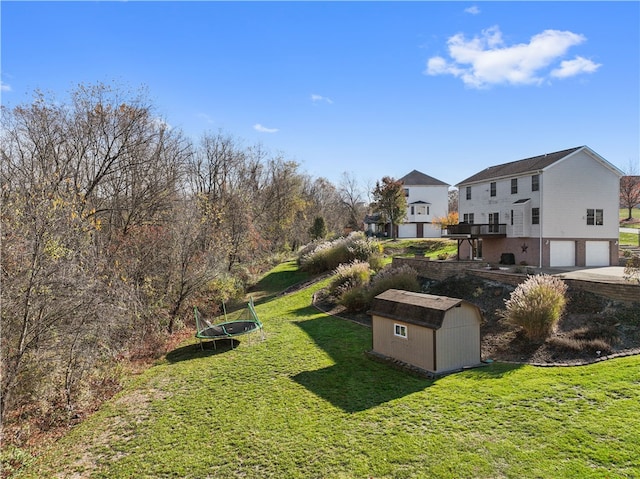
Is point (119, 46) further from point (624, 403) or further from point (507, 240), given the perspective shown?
point (507, 240)

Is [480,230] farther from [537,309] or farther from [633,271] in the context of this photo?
[537,309]

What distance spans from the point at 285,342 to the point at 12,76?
45.9 ft

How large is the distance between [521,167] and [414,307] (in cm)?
1910

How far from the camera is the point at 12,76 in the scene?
14.3 metres

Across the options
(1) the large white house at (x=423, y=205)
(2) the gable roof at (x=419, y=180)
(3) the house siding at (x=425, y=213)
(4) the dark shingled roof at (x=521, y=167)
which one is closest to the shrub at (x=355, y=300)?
(4) the dark shingled roof at (x=521, y=167)

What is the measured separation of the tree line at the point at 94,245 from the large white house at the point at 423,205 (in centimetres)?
2198

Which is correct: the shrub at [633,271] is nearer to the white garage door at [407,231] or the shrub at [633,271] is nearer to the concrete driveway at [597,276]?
the concrete driveway at [597,276]

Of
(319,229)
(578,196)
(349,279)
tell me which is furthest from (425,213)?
(349,279)

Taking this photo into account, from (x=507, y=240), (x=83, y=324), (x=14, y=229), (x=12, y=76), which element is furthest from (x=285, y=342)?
(x=507, y=240)

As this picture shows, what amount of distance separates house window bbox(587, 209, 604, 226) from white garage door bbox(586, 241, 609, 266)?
3.95ft

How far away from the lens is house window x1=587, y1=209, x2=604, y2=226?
23.9m

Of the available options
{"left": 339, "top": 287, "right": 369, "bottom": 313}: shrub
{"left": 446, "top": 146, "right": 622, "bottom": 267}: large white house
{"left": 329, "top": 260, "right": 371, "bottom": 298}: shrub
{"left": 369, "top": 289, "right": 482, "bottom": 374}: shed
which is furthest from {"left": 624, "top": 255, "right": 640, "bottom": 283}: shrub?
{"left": 329, "top": 260, "right": 371, "bottom": 298}: shrub

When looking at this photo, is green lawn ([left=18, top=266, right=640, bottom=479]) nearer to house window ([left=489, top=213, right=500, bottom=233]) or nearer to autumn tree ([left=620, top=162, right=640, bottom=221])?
house window ([left=489, top=213, right=500, bottom=233])

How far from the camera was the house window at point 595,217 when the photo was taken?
2392 centimetres
